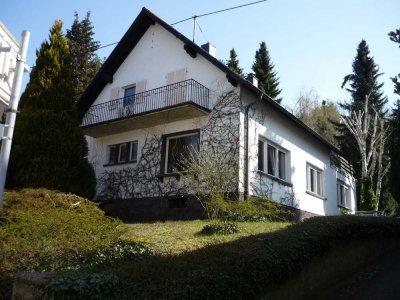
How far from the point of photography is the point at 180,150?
16.9m

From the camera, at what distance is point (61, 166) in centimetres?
1441

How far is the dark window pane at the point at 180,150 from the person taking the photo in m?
16.3

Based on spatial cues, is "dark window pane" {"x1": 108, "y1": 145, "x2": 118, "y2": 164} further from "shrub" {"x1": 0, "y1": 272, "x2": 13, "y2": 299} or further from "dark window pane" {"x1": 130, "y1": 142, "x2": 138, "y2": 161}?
"shrub" {"x1": 0, "y1": 272, "x2": 13, "y2": 299}

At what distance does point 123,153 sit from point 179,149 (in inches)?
134

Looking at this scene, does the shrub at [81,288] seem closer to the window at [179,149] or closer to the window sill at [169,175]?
the window sill at [169,175]

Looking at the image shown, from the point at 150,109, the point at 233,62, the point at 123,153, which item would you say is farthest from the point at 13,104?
the point at 233,62

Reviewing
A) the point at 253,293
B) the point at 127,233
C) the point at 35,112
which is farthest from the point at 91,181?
the point at 253,293

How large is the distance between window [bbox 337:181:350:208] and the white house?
4.13 metres

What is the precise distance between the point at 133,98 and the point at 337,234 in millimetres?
12488

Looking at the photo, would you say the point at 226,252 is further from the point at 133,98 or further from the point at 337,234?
the point at 133,98

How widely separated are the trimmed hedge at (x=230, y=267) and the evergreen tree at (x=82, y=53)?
26.8m

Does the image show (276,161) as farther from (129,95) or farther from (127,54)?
(127,54)

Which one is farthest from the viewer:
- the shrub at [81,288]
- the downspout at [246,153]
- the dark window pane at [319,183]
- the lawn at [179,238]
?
the dark window pane at [319,183]

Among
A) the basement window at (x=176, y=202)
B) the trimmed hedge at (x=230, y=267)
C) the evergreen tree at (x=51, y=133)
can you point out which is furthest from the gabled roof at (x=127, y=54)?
the trimmed hedge at (x=230, y=267)
